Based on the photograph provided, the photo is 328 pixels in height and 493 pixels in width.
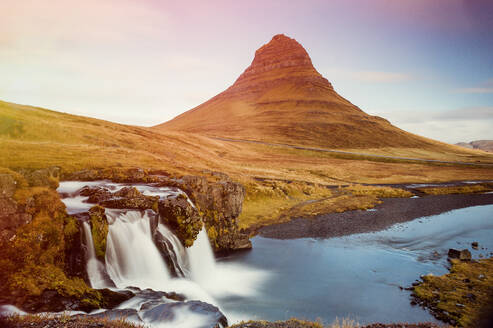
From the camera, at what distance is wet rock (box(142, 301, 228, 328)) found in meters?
14.6

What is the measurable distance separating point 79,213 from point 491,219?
52.8m

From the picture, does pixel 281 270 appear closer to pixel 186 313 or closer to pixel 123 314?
pixel 186 313

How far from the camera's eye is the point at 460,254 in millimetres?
26438

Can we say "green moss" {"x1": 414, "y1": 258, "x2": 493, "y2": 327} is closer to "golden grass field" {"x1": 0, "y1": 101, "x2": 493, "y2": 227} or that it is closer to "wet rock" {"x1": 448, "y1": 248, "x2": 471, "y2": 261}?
"wet rock" {"x1": 448, "y1": 248, "x2": 471, "y2": 261}

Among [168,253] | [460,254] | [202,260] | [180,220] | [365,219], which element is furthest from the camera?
[365,219]

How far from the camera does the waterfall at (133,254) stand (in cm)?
1844

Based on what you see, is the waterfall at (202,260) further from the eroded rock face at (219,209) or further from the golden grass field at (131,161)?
the golden grass field at (131,161)

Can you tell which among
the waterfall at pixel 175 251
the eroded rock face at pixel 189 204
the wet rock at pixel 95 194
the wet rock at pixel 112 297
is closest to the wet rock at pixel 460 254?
the eroded rock face at pixel 189 204

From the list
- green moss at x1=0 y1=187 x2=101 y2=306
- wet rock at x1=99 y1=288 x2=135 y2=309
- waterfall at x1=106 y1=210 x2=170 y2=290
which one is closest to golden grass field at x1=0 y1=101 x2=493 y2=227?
Answer: waterfall at x1=106 y1=210 x2=170 y2=290

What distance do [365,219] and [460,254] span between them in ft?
47.5

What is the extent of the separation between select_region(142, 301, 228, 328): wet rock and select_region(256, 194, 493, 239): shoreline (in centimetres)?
1792

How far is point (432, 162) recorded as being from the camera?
12162 cm

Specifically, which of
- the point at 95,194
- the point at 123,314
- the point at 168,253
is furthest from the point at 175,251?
the point at 123,314

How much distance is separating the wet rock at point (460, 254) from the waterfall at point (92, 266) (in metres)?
28.4
